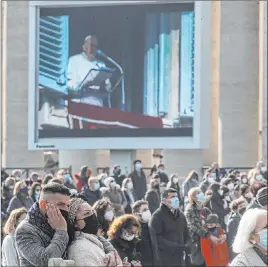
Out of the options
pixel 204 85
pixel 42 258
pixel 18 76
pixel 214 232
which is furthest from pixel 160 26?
pixel 42 258

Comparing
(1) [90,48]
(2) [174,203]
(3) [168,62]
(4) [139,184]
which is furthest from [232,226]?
(1) [90,48]

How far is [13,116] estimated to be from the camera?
4362cm

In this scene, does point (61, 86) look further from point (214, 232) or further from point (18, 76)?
point (214, 232)

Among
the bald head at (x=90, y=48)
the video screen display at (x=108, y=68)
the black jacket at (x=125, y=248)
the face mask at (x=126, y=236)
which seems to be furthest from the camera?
the bald head at (x=90, y=48)

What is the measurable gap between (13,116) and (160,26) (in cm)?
1130

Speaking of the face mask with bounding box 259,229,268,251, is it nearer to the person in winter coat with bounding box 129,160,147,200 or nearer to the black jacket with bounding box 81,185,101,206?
the black jacket with bounding box 81,185,101,206

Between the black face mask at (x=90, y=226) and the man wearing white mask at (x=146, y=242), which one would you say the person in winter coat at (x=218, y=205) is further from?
the black face mask at (x=90, y=226)

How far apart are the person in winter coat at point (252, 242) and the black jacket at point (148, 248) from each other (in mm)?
6254

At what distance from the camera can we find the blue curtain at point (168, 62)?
3356 cm

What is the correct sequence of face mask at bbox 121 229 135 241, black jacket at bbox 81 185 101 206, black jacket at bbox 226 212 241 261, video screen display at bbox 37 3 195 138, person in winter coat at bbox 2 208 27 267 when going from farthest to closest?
1. video screen display at bbox 37 3 195 138
2. black jacket at bbox 81 185 101 206
3. black jacket at bbox 226 212 241 261
4. face mask at bbox 121 229 135 241
5. person in winter coat at bbox 2 208 27 267

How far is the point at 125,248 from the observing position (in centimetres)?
1202

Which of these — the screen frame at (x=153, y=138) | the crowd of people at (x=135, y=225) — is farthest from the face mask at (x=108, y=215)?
the screen frame at (x=153, y=138)

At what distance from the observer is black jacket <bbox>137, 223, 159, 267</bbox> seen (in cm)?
1355

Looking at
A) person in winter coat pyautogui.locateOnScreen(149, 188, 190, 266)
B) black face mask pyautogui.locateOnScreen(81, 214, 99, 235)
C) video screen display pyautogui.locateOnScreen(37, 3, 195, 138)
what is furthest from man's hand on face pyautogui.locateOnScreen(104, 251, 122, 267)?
video screen display pyautogui.locateOnScreen(37, 3, 195, 138)
